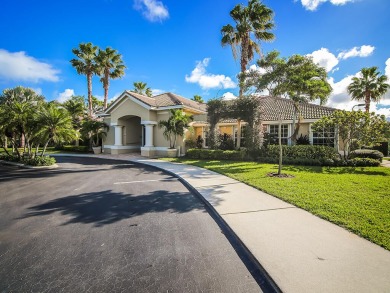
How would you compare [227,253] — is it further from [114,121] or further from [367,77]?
[367,77]

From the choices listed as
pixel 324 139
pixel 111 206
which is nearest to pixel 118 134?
pixel 111 206

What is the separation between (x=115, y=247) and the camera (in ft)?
11.5

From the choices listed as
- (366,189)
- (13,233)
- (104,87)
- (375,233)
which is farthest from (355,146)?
(104,87)

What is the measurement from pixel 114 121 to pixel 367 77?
111 ft

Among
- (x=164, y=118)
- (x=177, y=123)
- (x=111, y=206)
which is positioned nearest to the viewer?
(x=111, y=206)

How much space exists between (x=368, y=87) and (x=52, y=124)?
36.1 meters

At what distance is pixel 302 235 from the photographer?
3684 mm

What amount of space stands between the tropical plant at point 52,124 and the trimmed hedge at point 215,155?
9552mm

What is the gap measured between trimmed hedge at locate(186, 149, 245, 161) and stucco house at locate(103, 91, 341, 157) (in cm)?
246

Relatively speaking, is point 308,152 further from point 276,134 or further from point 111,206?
point 111,206

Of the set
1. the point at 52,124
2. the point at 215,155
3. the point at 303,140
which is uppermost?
the point at 52,124

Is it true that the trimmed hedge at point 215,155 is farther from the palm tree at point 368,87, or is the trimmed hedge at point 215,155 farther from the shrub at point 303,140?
the palm tree at point 368,87

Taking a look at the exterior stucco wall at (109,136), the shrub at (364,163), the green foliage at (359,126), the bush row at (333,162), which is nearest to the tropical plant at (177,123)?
the bush row at (333,162)

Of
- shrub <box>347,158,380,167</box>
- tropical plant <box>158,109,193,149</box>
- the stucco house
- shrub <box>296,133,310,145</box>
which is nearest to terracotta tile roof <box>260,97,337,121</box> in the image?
the stucco house
